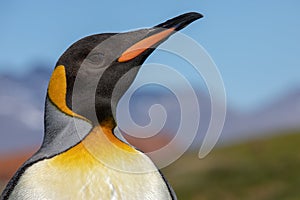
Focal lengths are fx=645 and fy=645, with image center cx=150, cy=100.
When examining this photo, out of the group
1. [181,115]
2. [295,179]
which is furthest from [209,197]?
[181,115]

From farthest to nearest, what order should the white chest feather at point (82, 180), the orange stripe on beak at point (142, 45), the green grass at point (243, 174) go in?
the green grass at point (243, 174)
the orange stripe on beak at point (142, 45)
the white chest feather at point (82, 180)

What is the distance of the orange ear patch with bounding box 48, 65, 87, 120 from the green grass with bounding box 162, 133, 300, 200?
1064 cm

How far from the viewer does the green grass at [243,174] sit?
1379cm

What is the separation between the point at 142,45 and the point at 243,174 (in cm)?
1296

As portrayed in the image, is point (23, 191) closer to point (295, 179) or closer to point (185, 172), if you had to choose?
point (295, 179)

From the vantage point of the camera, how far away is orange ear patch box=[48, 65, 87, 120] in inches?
103

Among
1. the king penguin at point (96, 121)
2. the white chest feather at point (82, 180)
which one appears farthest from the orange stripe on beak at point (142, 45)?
the white chest feather at point (82, 180)

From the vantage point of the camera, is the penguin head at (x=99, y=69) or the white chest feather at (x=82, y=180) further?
the penguin head at (x=99, y=69)

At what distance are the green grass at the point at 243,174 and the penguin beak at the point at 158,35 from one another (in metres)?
10.5

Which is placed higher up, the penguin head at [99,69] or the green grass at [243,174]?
the penguin head at [99,69]

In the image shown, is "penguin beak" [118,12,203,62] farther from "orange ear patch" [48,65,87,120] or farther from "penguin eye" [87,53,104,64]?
"orange ear patch" [48,65,87,120]

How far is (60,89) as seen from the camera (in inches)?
103

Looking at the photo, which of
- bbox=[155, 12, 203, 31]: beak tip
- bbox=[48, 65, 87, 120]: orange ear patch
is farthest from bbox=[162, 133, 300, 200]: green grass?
bbox=[48, 65, 87, 120]: orange ear patch

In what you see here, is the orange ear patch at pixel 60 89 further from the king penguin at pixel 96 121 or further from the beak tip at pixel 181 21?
the beak tip at pixel 181 21
